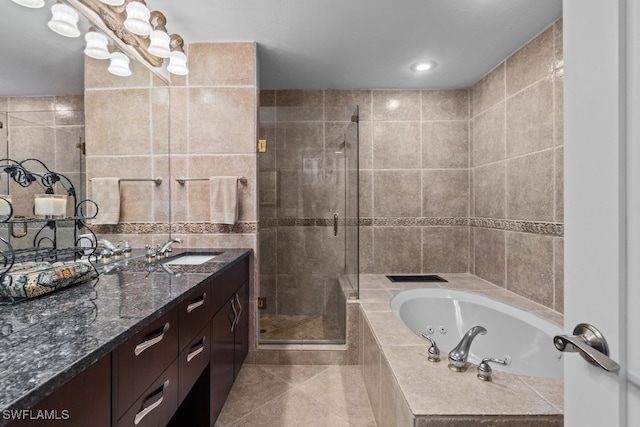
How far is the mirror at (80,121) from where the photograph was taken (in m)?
1.02

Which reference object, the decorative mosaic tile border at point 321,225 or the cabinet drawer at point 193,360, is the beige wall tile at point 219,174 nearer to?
the decorative mosaic tile border at point 321,225

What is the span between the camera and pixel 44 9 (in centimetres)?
121

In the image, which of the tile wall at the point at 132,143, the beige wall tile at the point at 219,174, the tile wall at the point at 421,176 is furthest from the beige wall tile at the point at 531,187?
the tile wall at the point at 132,143

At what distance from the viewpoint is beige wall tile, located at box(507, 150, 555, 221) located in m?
1.80

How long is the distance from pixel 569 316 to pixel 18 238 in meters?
1.63

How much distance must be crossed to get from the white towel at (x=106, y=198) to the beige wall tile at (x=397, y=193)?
2.00 meters

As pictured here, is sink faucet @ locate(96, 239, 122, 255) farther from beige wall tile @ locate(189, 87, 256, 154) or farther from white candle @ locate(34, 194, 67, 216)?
beige wall tile @ locate(189, 87, 256, 154)

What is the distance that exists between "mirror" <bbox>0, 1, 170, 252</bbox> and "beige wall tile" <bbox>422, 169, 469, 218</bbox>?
2.21 m

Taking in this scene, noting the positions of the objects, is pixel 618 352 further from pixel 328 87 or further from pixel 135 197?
pixel 328 87

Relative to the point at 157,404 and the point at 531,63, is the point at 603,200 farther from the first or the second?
the point at 531,63

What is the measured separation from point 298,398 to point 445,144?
94.2 inches

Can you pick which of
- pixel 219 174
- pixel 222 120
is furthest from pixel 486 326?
pixel 222 120

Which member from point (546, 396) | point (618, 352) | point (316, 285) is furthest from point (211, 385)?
point (618, 352)

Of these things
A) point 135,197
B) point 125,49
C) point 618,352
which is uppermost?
point 125,49
